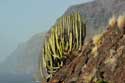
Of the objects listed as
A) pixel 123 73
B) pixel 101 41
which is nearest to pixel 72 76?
pixel 101 41

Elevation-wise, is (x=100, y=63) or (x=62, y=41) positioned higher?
(x=62, y=41)

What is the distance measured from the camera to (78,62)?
14867 millimetres

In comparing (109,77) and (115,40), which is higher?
(115,40)

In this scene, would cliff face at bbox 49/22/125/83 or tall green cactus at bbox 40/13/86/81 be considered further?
tall green cactus at bbox 40/13/86/81

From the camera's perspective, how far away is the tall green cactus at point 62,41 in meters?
16.0

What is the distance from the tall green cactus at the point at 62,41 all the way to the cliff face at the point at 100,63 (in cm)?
60

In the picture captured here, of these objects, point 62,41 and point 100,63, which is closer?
point 100,63

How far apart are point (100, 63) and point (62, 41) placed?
3132 millimetres

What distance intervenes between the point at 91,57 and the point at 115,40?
42.0 inches

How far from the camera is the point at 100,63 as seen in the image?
1338 cm

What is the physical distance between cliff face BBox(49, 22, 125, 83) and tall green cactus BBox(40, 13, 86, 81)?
0.60 metres

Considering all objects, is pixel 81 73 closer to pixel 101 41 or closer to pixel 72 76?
pixel 72 76

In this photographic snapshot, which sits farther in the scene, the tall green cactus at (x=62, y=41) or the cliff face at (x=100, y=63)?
the tall green cactus at (x=62, y=41)

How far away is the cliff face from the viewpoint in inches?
497
